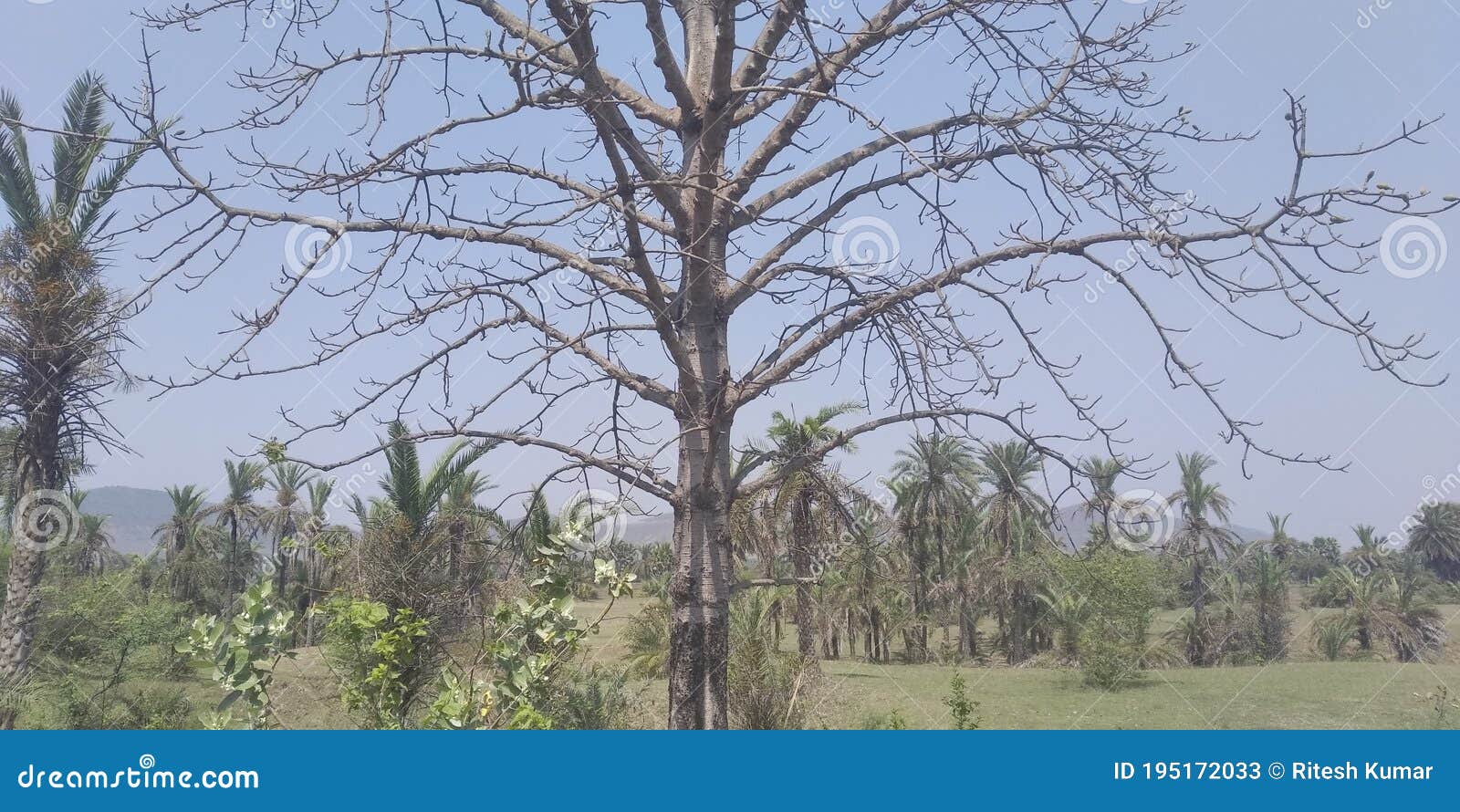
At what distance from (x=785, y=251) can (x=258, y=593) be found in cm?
315

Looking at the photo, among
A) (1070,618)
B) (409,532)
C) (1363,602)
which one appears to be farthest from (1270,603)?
(409,532)

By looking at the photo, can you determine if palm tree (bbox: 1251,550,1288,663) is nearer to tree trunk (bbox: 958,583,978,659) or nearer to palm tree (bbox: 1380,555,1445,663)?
palm tree (bbox: 1380,555,1445,663)

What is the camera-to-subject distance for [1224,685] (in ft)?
84.0

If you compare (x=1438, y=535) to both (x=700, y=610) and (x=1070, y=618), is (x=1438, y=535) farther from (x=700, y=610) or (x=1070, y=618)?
(x=700, y=610)

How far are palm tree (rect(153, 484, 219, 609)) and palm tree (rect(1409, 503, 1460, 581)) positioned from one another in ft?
156

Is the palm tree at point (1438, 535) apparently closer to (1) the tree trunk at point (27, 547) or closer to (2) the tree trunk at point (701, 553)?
(2) the tree trunk at point (701, 553)

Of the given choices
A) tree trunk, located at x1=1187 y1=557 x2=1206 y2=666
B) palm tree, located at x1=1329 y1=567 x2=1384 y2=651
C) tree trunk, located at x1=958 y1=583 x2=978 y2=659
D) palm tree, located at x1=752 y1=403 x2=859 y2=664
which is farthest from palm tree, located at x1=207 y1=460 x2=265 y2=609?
palm tree, located at x1=1329 y1=567 x2=1384 y2=651

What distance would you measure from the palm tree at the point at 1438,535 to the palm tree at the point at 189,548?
47533 mm

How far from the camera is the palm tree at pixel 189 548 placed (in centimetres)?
3281

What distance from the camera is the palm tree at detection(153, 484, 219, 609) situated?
32.8 metres

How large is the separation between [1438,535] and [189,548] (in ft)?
165

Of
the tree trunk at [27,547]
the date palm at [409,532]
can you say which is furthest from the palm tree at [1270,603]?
the tree trunk at [27,547]

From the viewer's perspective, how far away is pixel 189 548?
1309 inches

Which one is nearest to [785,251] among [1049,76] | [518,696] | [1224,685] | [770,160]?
[770,160]
